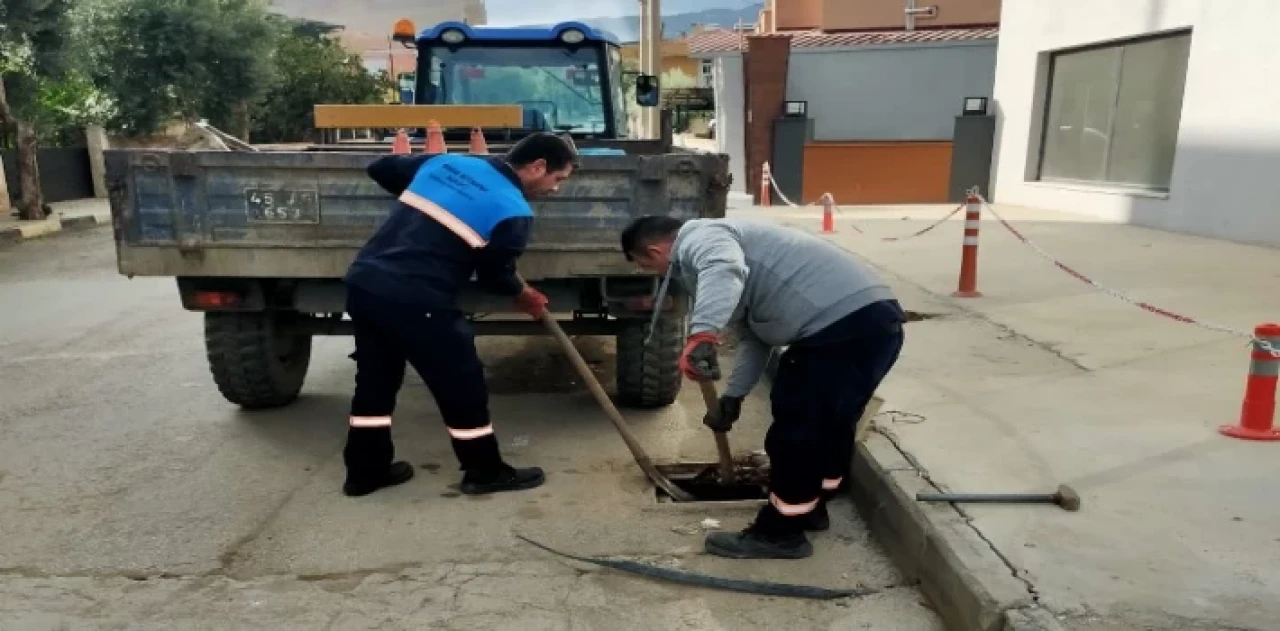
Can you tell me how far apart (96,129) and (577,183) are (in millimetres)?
21483

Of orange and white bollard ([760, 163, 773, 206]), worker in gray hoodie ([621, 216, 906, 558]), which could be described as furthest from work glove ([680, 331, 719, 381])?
orange and white bollard ([760, 163, 773, 206])

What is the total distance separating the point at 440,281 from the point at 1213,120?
10206mm

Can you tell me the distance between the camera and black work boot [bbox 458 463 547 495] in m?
3.96

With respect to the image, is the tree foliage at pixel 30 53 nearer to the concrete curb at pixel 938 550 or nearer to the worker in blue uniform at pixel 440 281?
the worker in blue uniform at pixel 440 281

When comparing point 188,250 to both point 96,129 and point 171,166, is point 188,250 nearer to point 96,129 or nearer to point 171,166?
point 171,166

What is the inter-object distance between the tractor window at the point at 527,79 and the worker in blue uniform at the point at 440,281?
10.3ft

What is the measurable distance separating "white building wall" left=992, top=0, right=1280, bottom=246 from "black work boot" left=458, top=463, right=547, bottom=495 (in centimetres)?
912

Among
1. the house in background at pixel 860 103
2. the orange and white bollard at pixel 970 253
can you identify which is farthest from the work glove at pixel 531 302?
the house in background at pixel 860 103

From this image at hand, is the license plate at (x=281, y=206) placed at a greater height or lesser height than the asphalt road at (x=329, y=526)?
greater

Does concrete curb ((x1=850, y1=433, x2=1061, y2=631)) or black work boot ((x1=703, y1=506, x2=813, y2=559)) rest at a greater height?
concrete curb ((x1=850, y1=433, x2=1061, y2=631))

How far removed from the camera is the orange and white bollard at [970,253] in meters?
7.36

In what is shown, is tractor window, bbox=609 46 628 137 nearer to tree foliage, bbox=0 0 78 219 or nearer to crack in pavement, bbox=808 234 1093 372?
crack in pavement, bbox=808 234 1093 372

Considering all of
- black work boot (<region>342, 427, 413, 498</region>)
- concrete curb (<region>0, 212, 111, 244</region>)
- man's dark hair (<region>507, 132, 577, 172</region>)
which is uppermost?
man's dark hair (<region>507, 132, 577, 172</region>)

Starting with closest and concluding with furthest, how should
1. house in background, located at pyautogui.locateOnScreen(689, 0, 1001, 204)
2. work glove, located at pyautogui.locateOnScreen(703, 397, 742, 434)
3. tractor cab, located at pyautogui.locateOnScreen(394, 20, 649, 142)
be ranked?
1. work glove, located at pyautogui.locateOnScreen(703, 397, 742, 434)
2. tractor cab, located at pyautogui.locateOnScreen(394, 20, 649, 142)
3. house in background, located at pyautogui.locateOnScreen(689, 0, 1001, 204)
